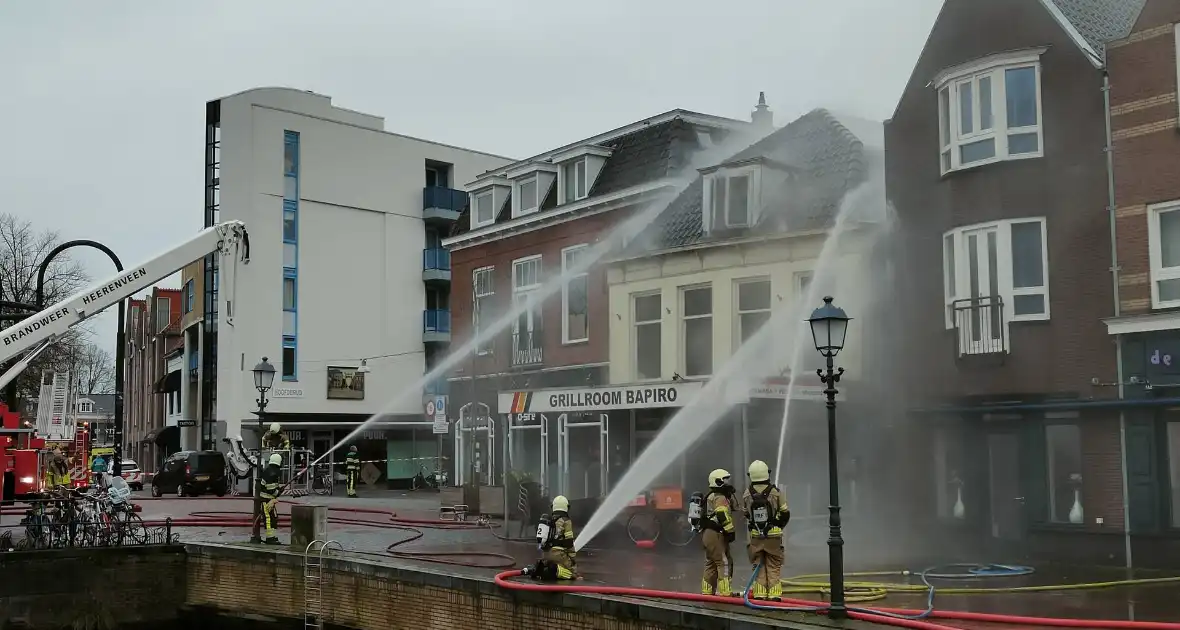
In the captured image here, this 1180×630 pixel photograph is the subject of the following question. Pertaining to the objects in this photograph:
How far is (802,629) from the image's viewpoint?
1123 cm

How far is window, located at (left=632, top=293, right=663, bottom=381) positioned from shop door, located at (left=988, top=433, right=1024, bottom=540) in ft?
34.5

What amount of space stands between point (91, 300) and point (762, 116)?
1914 centimetres

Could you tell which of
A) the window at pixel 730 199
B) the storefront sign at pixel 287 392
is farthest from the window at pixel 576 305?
the storefront sign at pixel 287 392

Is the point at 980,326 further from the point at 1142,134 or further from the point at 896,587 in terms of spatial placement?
the point at 896,587

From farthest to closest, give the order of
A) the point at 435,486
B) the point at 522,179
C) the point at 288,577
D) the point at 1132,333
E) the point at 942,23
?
the point at 435,486
the point at 522,179
the point at 942,23
the point at 288,577
the point at 1132,333

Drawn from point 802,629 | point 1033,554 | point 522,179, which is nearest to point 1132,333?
point 1033,554

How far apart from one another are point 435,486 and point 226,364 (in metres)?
10.2

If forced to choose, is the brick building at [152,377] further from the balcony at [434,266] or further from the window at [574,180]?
the window at [574,180]

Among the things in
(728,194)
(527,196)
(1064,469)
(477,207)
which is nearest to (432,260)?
(477,207)

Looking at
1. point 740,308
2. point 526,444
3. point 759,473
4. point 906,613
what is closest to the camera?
point 906,613

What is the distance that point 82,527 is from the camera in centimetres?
2119

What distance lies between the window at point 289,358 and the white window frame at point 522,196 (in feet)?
53.4

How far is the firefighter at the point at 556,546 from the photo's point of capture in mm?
15055

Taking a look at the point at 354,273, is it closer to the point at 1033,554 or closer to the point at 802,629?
the point at 1033,554
